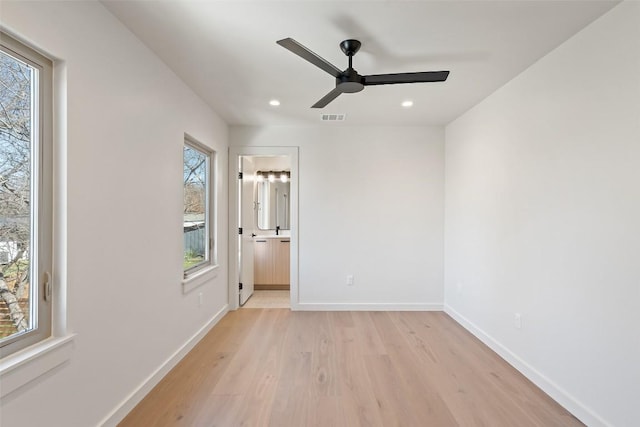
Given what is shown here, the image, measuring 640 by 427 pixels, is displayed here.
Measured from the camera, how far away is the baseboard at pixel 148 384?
5.99 ft

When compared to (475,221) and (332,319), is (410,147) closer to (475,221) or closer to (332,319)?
(475,221)

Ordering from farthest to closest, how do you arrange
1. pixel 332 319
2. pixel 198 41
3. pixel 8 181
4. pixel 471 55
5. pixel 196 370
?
pixel 332 319, pixel 196 370, pixel 471 55, pixel 198 41, pixel 8 181

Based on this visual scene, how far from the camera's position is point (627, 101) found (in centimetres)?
168

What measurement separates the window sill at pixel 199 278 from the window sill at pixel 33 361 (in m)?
1.27

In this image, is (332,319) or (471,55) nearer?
(471,55)

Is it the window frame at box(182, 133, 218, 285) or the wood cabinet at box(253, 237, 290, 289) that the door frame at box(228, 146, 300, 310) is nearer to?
the window frame at box(182, 133, 218, 285)

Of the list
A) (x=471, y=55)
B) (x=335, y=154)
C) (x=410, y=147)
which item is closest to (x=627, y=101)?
(x=471, y=55)

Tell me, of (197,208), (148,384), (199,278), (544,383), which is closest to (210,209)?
(197,208)

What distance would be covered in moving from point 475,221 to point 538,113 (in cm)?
124

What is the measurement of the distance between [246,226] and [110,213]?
2.64m

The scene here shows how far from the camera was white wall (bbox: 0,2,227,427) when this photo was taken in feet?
A: 4.79

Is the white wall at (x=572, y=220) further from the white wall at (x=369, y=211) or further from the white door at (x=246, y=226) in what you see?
the white door at (x=246, y=226)

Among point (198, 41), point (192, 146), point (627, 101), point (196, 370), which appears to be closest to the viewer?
point (627, 101)

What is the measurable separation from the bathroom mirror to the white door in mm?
847
